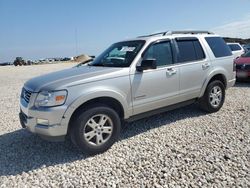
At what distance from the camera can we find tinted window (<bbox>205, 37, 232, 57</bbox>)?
5.97 metres

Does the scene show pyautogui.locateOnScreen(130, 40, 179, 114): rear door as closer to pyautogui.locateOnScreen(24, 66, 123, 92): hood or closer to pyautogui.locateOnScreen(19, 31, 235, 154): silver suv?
pyautogui.locateOnScreen(19, 31, 235, 154): silver suv

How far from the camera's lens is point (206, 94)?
229 inches

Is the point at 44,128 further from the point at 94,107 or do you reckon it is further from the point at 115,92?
the point at 115,92

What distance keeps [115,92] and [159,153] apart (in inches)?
47.2

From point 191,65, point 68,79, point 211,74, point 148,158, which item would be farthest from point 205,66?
point 68,79

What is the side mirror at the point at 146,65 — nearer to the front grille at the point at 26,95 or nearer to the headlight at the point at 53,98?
the headlight at the point at 53,98

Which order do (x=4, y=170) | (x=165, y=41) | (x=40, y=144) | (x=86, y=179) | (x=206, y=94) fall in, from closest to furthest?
(x=86, y=179), (x=4, y=170), (x=40, y=144), (x=165, y=41), (x=206, y=94)

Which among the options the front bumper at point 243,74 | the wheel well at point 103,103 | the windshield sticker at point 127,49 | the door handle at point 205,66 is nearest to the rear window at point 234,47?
the front bumper at point 243,74

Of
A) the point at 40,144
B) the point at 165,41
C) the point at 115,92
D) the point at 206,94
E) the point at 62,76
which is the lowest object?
the point at 40,144

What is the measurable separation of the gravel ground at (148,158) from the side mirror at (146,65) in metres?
1.27

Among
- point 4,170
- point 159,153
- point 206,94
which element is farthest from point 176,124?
point 4,170

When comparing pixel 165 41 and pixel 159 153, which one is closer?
pixel 159 153

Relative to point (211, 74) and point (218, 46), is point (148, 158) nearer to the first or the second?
point (211, 74)

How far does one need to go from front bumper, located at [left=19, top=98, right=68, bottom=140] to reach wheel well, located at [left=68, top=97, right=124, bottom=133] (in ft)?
0.68
